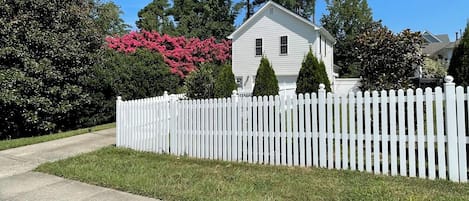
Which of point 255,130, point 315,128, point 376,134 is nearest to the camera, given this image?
point 376,134

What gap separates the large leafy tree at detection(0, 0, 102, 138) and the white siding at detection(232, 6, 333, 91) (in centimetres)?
1058

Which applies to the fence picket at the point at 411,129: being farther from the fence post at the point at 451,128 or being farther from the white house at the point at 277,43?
the white house at the point at 277,43

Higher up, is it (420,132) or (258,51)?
(258,51)

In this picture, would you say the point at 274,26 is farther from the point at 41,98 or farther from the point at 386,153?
the point at 386,153

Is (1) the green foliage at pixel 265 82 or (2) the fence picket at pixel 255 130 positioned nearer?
(2) the fence picket at pixel 255 130

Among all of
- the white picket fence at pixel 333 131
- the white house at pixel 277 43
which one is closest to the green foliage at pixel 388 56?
the white picket fence at pixel 333 131

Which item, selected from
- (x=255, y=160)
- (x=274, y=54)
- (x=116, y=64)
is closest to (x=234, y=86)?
(x=255, y=160)

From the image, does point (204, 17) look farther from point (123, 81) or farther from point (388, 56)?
point (388, 56)

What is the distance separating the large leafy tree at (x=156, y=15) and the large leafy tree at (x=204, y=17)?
29.4 inches

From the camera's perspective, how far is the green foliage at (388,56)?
8234 millimetres

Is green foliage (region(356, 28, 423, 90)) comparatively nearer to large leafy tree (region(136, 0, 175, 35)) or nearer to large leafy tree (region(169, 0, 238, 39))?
large leafy tree (region(169, 0, 238, 39))

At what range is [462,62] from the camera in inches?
210

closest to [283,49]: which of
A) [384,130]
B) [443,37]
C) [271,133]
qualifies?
[271,133]

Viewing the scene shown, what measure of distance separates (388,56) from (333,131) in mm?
3822
